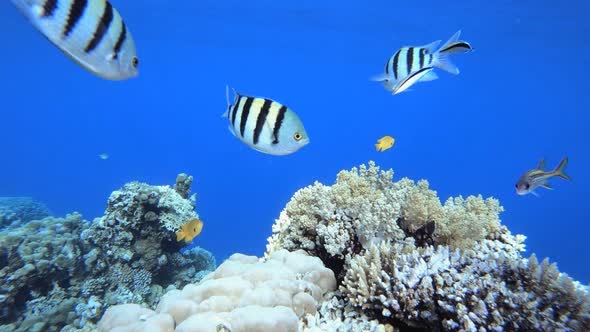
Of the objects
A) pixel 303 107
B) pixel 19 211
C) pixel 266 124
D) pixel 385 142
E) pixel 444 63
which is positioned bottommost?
pixel 266 124

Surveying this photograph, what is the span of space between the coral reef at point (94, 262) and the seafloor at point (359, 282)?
0.13 ft

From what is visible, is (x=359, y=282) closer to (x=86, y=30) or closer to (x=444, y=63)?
(x=444, y=63)

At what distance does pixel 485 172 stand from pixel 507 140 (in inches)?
896

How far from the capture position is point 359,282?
3.33 meters

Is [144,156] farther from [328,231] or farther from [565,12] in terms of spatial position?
[328,231]

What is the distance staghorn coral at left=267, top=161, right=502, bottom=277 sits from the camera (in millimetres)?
4184

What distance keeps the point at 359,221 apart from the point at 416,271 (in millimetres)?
1150

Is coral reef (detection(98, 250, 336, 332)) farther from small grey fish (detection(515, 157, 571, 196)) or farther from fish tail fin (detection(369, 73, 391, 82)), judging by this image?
small grey fish (detection(515, 157, 571, 196))

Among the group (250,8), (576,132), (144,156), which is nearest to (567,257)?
(576,132)

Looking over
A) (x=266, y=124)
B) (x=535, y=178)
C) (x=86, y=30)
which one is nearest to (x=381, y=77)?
(x=266, y=124)

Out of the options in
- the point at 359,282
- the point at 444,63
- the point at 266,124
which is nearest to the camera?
the point at 266,124

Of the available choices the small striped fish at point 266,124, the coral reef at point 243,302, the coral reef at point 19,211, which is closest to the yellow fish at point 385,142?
the coral reef at point 243,302

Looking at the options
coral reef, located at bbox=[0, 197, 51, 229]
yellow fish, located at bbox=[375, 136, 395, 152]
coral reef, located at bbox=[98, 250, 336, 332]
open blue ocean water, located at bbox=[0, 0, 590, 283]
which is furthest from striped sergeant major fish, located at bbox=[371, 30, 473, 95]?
coral reef, located at bbox=[0, 197, 51, 229]

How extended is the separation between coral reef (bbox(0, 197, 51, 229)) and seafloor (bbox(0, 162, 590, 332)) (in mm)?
9660
